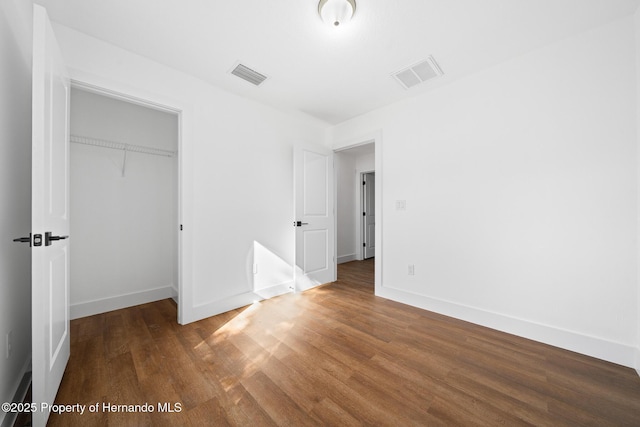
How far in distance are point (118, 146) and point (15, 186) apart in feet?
5.02

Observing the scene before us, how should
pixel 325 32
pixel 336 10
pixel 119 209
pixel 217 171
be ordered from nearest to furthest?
pixel 336 10 → pixel 325 32 → pixel 217 171 → pixel 119 209

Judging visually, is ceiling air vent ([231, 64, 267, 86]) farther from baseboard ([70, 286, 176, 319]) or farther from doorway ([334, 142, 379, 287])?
doorway ([334, 142, 379, 287])

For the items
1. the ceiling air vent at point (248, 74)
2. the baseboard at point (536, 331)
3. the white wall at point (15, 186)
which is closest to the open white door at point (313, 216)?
the ceiling air vent at point (248, 74)

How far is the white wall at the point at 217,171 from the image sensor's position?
81.4 inches

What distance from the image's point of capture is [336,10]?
160cm

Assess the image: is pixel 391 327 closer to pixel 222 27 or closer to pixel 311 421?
pixel 311 421

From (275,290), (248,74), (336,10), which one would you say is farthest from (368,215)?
(336,10)

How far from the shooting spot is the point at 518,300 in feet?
7.13

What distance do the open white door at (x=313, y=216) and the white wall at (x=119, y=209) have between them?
63.7 inches

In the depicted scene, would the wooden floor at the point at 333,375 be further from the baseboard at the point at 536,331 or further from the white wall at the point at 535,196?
the white wall at the point at 535,196

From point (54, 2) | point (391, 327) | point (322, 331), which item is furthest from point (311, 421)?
point (54, 2)

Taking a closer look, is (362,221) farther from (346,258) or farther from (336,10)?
(336,10)

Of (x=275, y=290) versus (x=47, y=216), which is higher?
(x=47, y=216)

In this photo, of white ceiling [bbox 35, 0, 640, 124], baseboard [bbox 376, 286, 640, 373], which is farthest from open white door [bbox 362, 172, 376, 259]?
white ceiling [bbox 35, 0, 640, 124]
